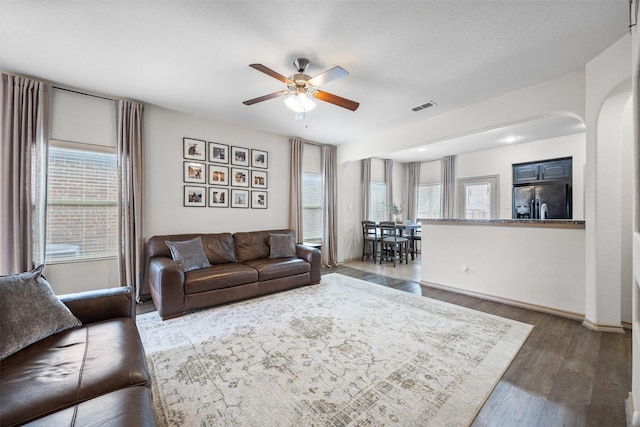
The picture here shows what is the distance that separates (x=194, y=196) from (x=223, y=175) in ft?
1.92

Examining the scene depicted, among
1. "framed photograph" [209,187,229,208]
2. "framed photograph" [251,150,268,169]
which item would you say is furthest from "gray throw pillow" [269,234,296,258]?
"framed photograph" [251,150,268,169]

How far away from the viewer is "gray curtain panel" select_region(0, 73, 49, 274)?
264cm

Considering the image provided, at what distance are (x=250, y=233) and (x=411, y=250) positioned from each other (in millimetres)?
4190

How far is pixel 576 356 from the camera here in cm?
206

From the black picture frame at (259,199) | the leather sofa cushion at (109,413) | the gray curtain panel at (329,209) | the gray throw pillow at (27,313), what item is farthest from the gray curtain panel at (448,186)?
the gray throw pillow at (27,313)

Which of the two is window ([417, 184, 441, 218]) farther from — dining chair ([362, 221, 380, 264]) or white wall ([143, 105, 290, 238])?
white wall ([143, 105, 290, 238])

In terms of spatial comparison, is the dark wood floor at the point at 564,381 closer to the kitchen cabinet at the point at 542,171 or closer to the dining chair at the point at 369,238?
the dining chair at the point at 369,238

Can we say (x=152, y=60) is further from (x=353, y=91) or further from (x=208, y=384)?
Result: (x=208, y=384)

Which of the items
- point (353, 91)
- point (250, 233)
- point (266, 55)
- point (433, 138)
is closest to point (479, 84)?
point (433, 138)

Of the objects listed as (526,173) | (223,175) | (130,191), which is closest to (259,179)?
(223,175)

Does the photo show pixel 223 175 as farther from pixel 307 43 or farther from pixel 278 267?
pixel 307 43

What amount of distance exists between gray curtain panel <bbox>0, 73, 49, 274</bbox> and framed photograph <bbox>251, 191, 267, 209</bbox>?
259 cm

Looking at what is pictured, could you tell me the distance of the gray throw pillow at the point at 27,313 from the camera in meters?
1.30

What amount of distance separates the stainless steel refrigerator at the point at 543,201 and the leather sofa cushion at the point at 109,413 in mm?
6322
